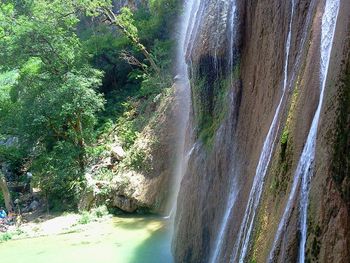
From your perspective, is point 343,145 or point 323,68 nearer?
point 343,145

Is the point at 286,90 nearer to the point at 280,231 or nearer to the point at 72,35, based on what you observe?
the point at 280,231

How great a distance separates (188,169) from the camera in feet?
32.2

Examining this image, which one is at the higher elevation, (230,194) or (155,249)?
(230,194)

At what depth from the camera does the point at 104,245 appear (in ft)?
41.2

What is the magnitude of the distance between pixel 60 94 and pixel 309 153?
14.9m

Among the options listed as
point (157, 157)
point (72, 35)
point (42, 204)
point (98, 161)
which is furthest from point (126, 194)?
point (72, 35)

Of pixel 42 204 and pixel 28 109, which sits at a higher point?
pixel 28 109

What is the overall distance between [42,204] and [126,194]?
444 cm

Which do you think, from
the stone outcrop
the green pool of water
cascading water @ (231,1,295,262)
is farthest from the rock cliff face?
the stone outcrop

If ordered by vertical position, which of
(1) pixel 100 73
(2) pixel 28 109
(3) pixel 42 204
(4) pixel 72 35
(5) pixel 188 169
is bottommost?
(3) pixel 42 204

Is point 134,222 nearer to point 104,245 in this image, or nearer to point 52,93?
point 104,245

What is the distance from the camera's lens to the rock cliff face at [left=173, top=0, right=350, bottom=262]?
3.66 m

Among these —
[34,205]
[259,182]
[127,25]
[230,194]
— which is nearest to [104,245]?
[230,194]

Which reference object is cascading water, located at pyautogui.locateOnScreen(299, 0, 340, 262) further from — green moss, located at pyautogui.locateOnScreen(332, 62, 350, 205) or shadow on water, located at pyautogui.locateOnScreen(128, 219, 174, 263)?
shadow on water, located at pyautogui.locateOnScreen(128, 219, 174, 263)
